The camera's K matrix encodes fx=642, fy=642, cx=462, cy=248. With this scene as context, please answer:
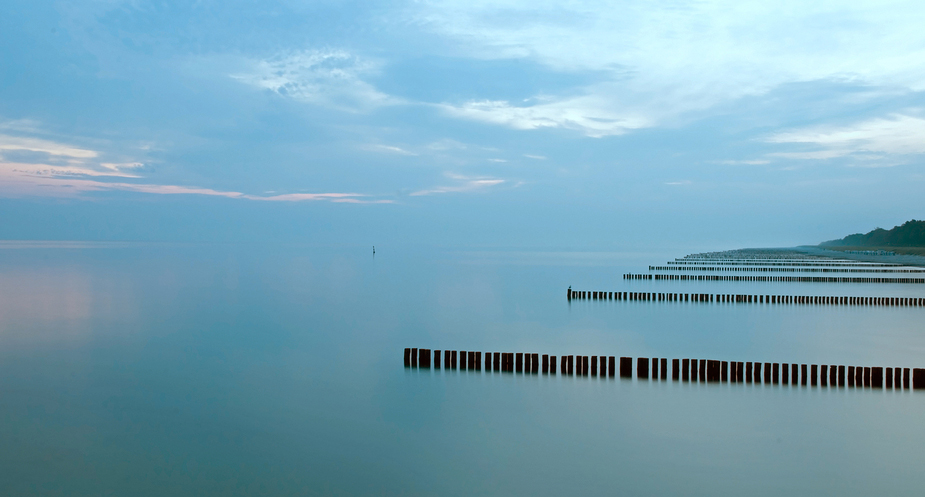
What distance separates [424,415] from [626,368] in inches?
236

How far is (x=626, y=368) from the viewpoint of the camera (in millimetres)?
17422

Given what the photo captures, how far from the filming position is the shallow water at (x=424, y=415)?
11258 millimetres

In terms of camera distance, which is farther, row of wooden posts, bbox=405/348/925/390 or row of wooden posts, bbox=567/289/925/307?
row of wooden posts, bbox=567/289/925/307

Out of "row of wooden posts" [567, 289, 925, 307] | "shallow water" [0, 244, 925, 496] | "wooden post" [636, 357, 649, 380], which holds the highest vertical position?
"row of wooden posts" [567, 289, 925, 307]

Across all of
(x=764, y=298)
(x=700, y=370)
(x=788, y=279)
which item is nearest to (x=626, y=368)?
(x=700, y=370)

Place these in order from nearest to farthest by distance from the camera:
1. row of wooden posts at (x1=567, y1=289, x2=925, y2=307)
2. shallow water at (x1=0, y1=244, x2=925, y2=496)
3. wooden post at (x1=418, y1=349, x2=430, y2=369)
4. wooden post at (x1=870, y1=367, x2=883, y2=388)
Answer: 1. shallow water at (x1=0, y1=244, x2=925, y2=496)
2. wooden post at (x1=870, y1=367, x2=883, y2=388)
3. wooden post at (x1=418, y1=349, x2=430, y2=369)
4. row of wooden posts at (x1=567, y1=289, x2=925, y2=307)

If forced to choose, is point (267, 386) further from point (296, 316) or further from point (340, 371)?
point (296, 316)

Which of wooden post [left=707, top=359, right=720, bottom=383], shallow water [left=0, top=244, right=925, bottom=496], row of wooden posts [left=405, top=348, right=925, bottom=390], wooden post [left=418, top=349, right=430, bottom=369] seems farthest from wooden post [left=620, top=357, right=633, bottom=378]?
wooden post [left=418, top=349, right=430, bottom=369]

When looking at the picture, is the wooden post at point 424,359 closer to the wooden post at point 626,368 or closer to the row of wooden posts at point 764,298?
the wooden post at point 626,368

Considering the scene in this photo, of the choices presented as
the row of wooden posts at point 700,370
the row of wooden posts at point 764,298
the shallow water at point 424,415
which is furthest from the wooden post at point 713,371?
the row of wooden posts at point 764,298

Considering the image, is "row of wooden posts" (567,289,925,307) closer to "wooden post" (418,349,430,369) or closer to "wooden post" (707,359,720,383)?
"wooden post" (707,359,720,383)

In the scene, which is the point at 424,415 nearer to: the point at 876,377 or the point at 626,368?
the point at 626,368

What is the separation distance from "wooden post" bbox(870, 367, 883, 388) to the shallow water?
14.8 inches

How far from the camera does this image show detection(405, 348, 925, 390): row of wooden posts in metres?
16.2
